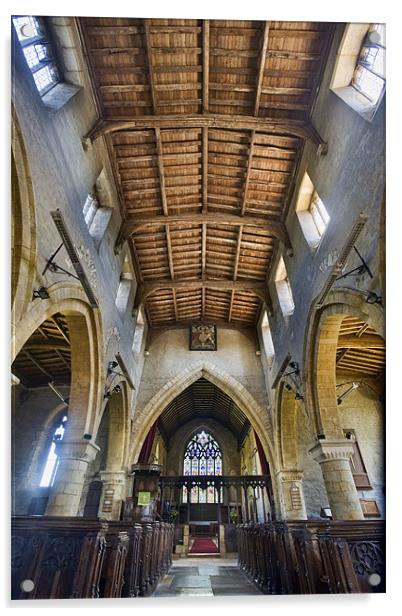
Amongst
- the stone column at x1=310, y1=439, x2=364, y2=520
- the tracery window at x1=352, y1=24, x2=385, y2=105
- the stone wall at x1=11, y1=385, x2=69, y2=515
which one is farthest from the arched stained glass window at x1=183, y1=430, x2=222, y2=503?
the tracery window at x1=352, y1=24, x2=385, y2=105

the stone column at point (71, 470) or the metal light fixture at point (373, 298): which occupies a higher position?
the metal light fixture at point (373, 298)

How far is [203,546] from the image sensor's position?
14.4 meters

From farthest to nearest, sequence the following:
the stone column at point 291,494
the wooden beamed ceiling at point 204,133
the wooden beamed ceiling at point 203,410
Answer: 1. the wooden beamed ceiling at point 203,410
2. the stone column at point 291,494
3. the wooden beamed ceiling at point 204,133

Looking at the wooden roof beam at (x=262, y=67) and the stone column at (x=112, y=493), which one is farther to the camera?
the stone column at (x=112, y=493)

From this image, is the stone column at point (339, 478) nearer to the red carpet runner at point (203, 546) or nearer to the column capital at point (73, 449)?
the column capital at point (73, 449)

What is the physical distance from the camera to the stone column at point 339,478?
20.2 feet

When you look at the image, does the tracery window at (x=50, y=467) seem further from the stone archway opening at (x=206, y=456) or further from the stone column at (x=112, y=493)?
the stone archway opening at (x=206, y=456)

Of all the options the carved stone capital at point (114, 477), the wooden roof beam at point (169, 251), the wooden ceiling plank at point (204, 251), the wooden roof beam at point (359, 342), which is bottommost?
the carved stone capital at point (114, 477)

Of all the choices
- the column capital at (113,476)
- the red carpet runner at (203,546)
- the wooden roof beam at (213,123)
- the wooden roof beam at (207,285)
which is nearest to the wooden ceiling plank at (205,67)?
the wooden roof beam at (213,123)

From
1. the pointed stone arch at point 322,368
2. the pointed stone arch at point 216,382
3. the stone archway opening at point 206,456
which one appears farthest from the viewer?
the stone archway opening at point 206,456

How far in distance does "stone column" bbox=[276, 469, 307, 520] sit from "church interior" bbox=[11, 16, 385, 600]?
0.06 m

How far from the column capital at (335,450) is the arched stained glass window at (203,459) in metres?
14.0

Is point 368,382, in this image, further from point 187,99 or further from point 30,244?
point 30,244

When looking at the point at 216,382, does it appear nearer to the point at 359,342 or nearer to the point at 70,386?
the point at 359,342
